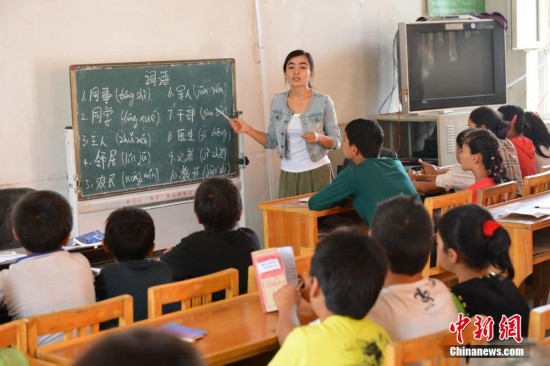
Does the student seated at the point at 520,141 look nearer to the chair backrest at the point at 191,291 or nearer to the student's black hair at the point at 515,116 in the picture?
the student's black hair at the point at 515,116

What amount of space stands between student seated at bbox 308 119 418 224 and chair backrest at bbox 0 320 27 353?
91.9 inches

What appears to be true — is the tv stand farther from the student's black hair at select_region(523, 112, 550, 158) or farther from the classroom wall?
the student's black hair at select_region(523, 112, 550, 158)

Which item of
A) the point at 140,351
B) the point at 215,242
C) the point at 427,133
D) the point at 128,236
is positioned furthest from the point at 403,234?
the point at 427,133

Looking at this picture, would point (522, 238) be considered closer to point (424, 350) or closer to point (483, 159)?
point (483, 159)

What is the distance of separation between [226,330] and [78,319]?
17.3 inches

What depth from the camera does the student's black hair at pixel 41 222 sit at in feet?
10.2

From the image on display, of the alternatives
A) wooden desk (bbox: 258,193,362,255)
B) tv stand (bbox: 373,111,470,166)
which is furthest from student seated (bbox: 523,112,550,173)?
wooden desk (bbox: 258,193,362,255)

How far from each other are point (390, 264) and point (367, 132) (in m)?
1.97

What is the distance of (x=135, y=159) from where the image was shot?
545cm

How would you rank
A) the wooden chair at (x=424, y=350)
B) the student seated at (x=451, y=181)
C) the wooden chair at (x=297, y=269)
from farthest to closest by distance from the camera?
1. the student seated at (x=451, y=181)
2. the wooden chair at (x=297, y=269)
3. the wooden chair at (x=424, y=350)

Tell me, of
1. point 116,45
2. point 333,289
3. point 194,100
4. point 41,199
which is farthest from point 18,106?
point 333,289

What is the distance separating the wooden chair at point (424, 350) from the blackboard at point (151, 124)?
3.39 meters

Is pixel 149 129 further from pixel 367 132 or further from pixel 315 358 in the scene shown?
pixel 315 358

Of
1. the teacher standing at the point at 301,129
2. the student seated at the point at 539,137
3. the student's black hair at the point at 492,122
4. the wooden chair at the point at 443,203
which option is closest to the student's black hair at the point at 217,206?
the wooden chair at the point at 443,203
